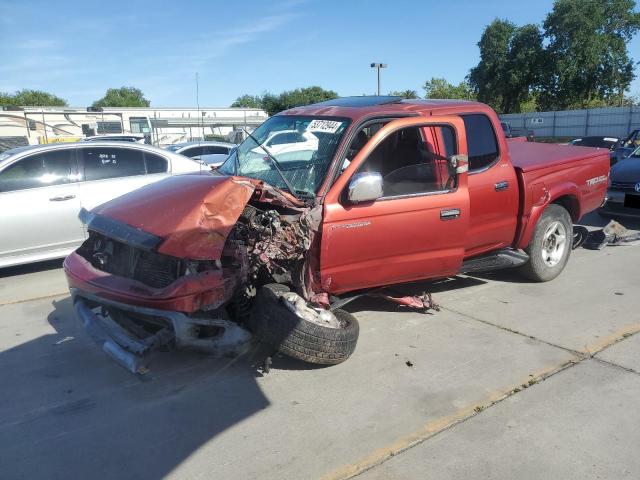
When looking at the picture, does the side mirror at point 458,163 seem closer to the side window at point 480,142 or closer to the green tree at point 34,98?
the side window at point 480,142

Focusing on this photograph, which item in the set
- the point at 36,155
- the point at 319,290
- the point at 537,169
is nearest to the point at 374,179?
the point at 319,290

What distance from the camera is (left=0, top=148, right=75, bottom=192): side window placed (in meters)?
6.57

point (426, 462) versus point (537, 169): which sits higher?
point (537, 169)

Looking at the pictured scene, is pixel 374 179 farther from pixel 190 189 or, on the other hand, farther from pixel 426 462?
pixel 426 462

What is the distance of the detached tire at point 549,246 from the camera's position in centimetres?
575

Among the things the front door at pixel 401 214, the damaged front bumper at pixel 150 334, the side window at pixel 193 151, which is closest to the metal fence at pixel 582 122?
the side window at pixel 193 151

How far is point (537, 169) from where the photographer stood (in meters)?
5.53

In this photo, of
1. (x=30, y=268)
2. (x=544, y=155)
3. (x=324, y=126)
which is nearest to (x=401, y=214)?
(x=324, y=126)

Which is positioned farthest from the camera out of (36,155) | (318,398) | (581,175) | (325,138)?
(36,155)

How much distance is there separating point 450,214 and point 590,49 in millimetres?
54819

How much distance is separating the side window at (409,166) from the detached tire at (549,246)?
1.66 meters

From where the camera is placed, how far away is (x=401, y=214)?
4367 mm

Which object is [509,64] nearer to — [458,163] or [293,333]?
[458,163]

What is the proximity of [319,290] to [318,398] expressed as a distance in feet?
2.95
